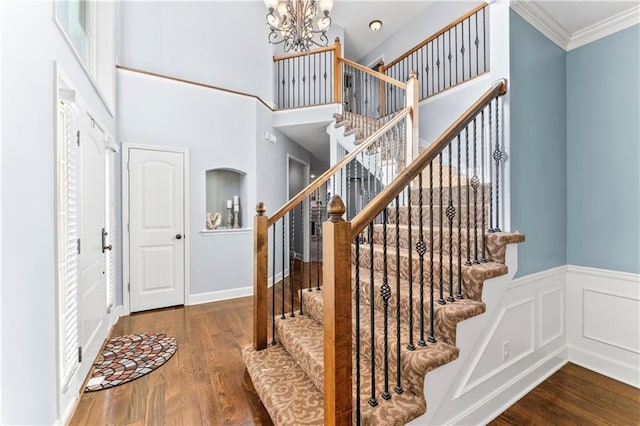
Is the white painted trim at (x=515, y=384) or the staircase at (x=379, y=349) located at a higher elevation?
the staircase at (x=379, y=349)

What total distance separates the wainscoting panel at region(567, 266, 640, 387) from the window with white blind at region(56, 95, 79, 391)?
12.6ft

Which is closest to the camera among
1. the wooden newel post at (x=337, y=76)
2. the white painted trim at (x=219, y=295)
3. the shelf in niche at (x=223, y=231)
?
the white painted trim at (x=219, y=295)

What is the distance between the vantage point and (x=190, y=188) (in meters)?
3.89

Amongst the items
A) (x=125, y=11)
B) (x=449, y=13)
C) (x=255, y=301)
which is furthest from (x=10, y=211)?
(x=449, y=13)

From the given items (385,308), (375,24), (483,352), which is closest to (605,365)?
Answer: (483,352)

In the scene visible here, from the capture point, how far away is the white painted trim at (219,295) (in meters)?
3.88

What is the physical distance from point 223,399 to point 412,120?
10.5ft

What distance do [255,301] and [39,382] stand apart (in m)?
1.25

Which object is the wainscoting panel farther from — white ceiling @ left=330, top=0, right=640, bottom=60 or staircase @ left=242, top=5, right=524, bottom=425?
white ceiling @ left=330, top=0, right=640, bottom=60

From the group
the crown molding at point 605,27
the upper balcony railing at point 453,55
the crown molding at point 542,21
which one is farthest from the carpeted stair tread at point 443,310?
the upper balcony railing at point 453,55

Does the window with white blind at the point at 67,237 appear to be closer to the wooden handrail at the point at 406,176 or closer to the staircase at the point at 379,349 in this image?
the staircase at the point at 379,349

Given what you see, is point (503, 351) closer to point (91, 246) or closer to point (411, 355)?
point (411, 355)

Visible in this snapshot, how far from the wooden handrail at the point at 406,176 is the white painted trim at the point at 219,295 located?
340cm

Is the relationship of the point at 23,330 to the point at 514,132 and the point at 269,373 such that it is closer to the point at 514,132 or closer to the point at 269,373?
the point at 269,373
